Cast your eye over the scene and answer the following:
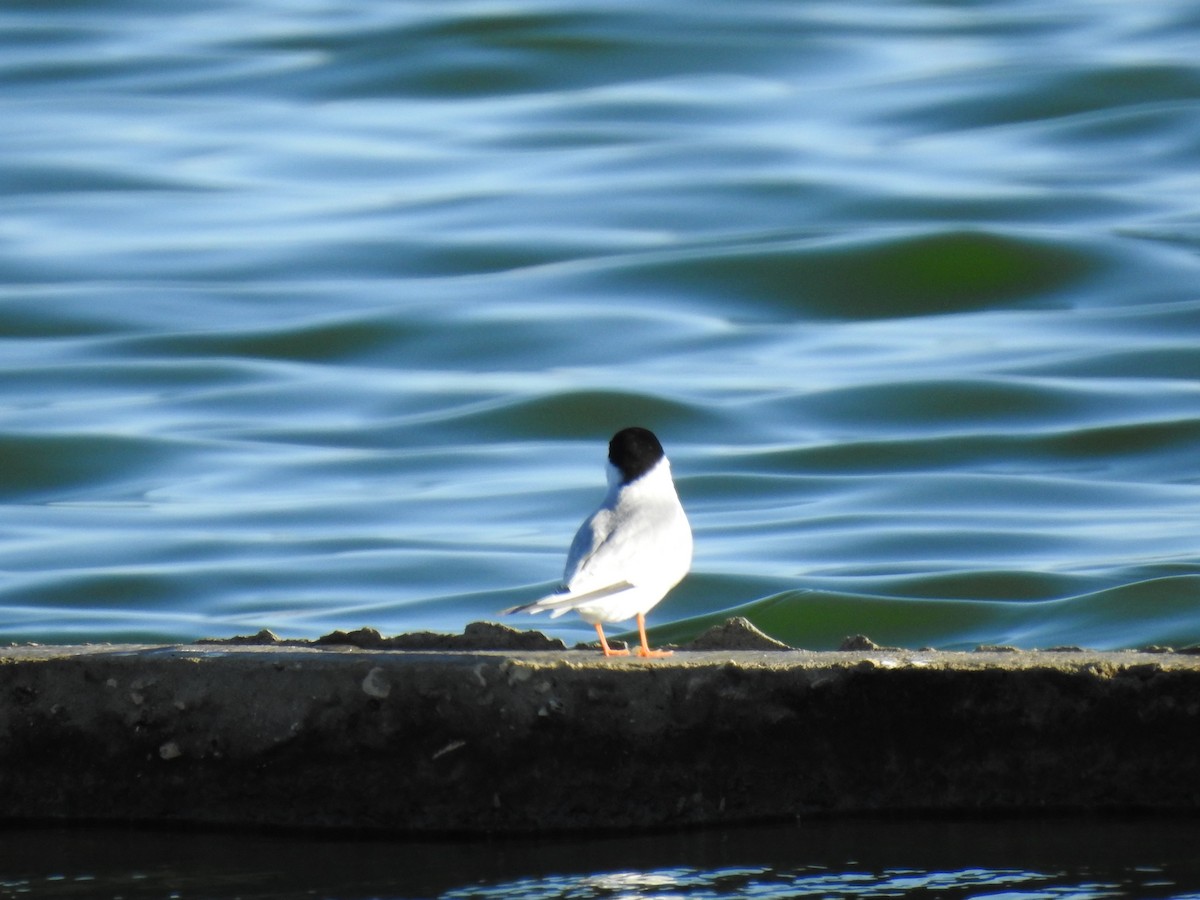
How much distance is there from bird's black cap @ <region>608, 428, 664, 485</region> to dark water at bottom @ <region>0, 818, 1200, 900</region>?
2.84 ft

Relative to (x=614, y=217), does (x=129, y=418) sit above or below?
below

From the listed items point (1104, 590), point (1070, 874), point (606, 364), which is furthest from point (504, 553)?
point (1070, 874)

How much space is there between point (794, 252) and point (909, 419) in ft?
13.1

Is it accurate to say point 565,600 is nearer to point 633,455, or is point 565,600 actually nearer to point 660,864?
point 660,864

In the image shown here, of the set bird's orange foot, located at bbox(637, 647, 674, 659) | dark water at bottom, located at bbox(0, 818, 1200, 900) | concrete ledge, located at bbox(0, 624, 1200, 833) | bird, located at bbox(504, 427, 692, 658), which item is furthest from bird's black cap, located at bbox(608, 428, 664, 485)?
dark water at bottom, located at bbox(0, 818, 1200, 900)

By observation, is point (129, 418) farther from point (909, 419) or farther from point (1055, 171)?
point (1055, 171)

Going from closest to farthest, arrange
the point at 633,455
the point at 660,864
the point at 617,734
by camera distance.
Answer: the point at 660,864 → the point at 617,734 → the point at 633,455

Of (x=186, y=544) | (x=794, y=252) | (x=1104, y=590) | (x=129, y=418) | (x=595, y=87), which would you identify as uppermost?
(x=595, y=87)

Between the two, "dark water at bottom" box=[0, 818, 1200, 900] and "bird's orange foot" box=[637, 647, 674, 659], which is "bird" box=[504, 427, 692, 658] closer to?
"bird's orange foot" box=[637, 647, 674, 659]

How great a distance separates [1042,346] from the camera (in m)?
14.2

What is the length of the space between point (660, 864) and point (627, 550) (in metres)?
0.64

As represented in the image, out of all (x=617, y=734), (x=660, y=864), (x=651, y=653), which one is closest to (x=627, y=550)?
(x=651, y=653)

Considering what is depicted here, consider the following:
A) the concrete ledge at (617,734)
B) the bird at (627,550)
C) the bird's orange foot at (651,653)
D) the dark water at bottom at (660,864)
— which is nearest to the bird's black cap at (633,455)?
the bird at (627,550)

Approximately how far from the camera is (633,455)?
4918mm
